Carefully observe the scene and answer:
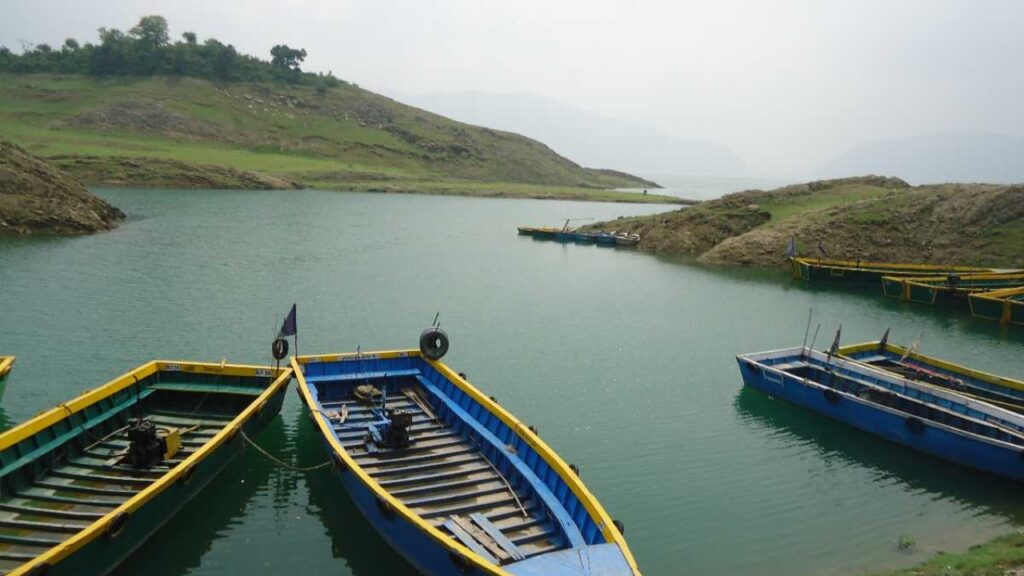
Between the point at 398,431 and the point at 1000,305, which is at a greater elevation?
the point at 1000,305

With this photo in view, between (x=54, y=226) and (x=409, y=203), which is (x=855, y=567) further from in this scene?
(x=409, y=203)

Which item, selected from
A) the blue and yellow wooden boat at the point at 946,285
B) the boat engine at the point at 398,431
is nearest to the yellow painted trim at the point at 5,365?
the boat engine at the point at 398,431

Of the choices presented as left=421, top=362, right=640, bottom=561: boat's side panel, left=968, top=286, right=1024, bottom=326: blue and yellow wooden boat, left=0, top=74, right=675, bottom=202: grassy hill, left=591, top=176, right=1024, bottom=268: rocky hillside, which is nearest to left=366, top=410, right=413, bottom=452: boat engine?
left=421, top=362, right=640, bottom=561: boat's side panel

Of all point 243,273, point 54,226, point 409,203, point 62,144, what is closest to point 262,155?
point 62,144

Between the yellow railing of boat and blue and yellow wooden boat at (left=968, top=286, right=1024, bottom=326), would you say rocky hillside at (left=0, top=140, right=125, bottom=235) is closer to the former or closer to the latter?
the yellow railing of boat

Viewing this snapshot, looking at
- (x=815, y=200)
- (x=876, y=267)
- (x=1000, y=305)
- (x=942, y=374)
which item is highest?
(x=815, y=200)

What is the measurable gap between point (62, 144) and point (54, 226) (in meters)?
66.2

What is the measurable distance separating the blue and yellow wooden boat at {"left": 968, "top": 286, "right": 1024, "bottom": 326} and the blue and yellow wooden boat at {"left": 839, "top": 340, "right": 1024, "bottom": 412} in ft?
54.5

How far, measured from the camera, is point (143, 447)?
15.0m

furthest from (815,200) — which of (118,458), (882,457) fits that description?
(118,458)

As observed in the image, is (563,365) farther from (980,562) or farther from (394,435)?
(980,562)

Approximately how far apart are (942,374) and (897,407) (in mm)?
4514

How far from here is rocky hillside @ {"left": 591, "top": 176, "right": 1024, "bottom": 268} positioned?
184 ft

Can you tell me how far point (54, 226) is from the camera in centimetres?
5203
